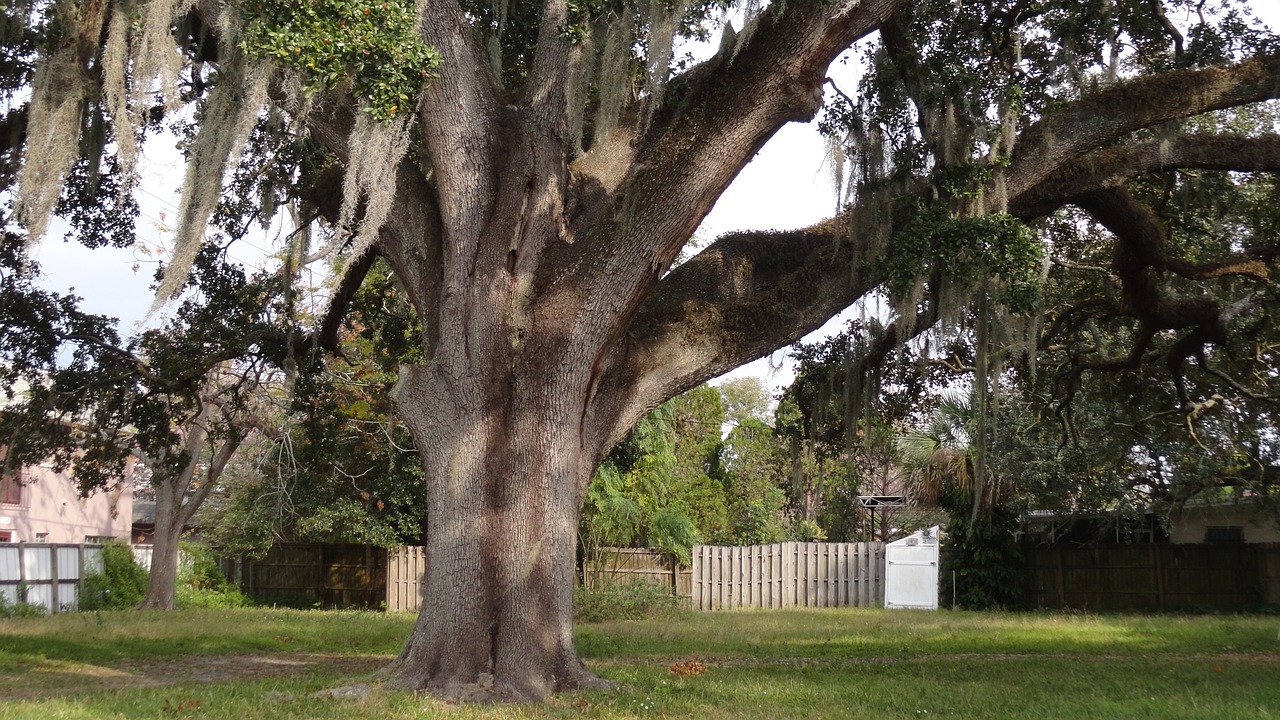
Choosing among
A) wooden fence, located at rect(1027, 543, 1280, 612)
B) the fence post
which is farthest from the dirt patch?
wooden fence, located at rect(1027, 543, 1280, 612)

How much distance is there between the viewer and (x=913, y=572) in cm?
2241

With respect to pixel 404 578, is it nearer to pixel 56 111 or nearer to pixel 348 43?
pixel 56 111

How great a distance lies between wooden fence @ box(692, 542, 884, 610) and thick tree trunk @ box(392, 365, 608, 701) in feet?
49.1

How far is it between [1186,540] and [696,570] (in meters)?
10.5

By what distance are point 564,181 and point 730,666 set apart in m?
5.50

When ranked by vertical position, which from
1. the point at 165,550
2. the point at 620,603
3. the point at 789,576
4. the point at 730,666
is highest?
the point at 165,550

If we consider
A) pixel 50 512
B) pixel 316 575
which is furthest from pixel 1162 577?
pixel 50 512

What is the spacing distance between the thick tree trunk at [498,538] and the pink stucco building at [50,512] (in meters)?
19.3

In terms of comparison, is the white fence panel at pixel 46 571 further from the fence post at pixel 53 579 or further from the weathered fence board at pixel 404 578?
the weathered fence board at pixel 404 578

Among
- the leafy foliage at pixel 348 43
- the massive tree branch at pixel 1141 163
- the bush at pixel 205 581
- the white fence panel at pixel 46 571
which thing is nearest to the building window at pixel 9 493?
the bush at pixel 205 581

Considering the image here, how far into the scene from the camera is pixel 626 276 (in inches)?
329

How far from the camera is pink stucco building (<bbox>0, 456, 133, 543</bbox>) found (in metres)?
25.8

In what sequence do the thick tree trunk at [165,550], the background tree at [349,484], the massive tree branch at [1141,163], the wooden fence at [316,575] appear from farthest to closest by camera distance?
the wooden fence at [316,575] < the thick tree trunk at [165,550] < the background tree at [349,484] < the massive tree branch at [1141,163]

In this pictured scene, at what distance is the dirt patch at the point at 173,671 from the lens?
367 inches
